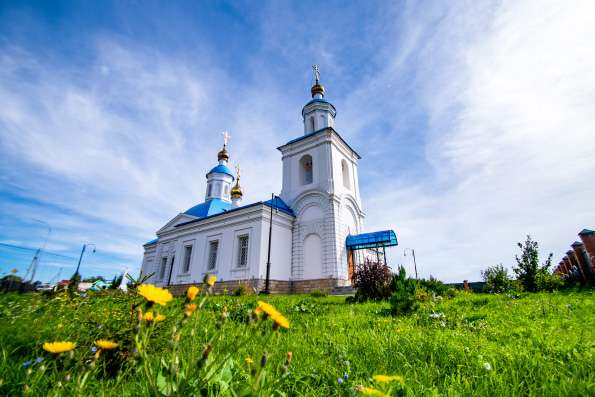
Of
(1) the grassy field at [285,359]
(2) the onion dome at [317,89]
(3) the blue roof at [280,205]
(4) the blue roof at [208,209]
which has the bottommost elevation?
(1) the grassy field at [285,359]

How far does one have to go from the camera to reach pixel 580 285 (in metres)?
12.2

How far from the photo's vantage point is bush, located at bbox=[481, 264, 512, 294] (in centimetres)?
1194

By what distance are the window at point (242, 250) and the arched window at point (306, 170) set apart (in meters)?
6.77

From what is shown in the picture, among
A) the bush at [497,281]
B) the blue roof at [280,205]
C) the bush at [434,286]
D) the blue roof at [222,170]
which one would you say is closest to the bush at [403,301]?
the bush at [434,286]

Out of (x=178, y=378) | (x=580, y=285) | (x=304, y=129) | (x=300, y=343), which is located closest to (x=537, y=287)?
(x=580, y=285)

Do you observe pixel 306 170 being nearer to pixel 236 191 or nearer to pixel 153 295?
pixel 236 191

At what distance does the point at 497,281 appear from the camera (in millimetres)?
12320

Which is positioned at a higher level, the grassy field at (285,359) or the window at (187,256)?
the window at (187,256)

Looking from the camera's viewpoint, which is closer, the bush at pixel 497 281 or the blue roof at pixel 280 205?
the bush at pixel 497 281

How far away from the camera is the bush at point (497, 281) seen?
1194 cm

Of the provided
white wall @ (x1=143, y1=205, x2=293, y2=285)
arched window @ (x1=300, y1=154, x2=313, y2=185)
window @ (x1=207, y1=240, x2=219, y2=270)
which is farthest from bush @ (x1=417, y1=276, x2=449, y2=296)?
window @ (x1=207, y1=240, x2=219, y2=270)

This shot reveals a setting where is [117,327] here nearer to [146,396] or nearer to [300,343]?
[146,396]

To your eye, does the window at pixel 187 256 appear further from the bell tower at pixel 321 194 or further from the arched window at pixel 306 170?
the arched window at pixel 306 170

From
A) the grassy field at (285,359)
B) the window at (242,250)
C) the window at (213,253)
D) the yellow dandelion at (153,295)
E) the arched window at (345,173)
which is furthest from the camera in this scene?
the arched window at (345,173)
